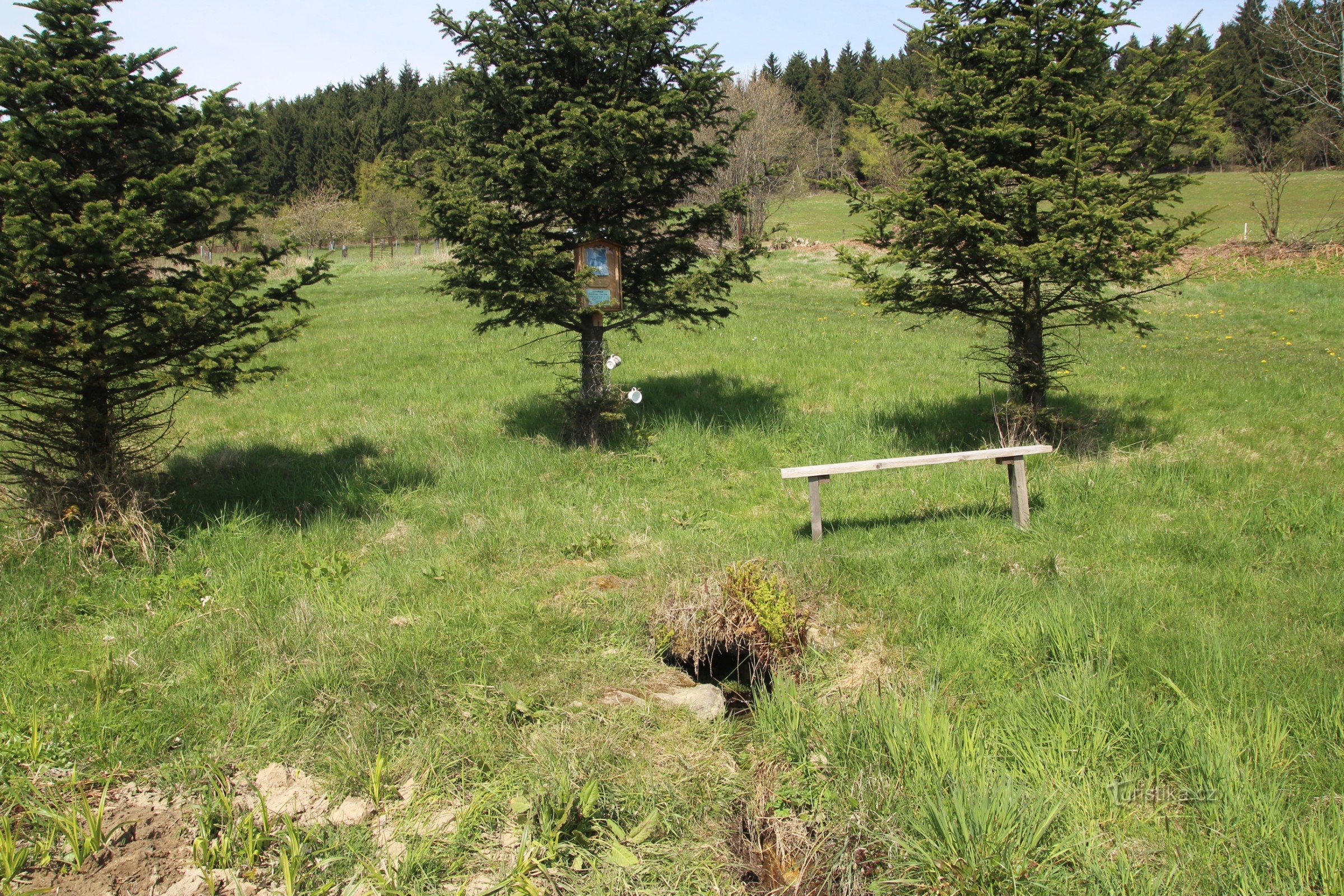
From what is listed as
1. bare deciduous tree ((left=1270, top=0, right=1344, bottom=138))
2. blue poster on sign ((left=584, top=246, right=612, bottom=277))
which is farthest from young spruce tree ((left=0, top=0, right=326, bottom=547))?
bare deciduous tree ((left=1270, top=0, right=1344, bottom=138))

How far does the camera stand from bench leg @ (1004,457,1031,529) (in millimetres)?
6836

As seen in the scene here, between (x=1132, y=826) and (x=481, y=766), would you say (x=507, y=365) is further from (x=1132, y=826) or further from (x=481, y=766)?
(x=1132, y=826)

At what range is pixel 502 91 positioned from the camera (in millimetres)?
8266

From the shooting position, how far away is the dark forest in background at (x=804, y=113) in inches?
2007

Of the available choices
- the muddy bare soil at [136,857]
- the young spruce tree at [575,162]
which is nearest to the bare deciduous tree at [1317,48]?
the young spruce tree at [575,162]

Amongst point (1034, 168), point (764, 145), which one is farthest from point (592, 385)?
point (764, 145)

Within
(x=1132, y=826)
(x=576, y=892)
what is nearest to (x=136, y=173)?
(x=576, y=892)

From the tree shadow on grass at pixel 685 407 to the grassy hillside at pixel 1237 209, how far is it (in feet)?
62.0

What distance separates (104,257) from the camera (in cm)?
556

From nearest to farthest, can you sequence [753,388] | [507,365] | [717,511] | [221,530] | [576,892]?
[576,892] → [221,530] → [717,511] → [753,388] → [507,365]

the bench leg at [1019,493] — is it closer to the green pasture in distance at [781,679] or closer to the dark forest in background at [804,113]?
A: the green pasture in distance at [781,679]

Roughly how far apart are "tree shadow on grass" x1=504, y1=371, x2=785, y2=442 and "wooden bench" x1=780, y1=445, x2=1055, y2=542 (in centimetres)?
309

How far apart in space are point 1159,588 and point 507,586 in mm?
4349

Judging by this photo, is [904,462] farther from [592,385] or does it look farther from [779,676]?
[592,385]
